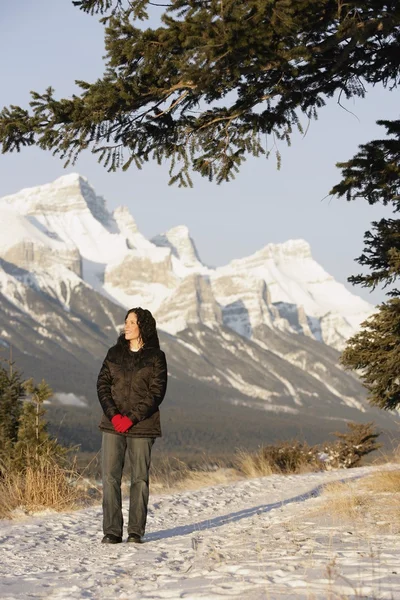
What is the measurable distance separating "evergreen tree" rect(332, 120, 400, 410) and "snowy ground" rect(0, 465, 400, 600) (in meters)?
2.73

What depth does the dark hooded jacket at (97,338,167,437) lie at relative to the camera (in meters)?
8.03

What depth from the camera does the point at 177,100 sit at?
9.62 metres

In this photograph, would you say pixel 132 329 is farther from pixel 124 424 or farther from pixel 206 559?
pixel 206 559

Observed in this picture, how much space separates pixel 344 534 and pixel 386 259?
5.56 m

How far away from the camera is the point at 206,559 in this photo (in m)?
6.22

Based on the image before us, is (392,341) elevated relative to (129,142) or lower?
lower

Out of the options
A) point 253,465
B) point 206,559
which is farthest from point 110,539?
point 253,465

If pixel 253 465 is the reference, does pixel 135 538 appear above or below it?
above

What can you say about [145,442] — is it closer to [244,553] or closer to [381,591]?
[244,553]

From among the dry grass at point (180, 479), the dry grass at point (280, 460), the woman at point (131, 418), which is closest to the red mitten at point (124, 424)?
the woman at point (131, 418)

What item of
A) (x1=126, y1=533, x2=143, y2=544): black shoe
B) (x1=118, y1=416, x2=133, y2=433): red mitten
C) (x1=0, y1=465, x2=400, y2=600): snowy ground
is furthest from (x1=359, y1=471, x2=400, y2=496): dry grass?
(x1=118, y1=416, x2=133, y2=433): red mitten

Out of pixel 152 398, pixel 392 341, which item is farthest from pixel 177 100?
pixel 392 341

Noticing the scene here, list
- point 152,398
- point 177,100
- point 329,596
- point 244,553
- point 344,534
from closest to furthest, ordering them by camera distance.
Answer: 1. point 329,596
2. point 244,553
3. point 344,534
4. point 152,398
5. point 177,100

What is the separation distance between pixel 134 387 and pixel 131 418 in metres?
0.34
